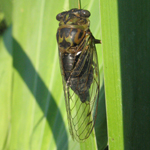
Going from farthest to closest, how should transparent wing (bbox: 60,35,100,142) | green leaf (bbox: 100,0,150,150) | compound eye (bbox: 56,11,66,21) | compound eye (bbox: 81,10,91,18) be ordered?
compound eye (bbox: 56,11,66,21)
compound eye (bbox: 81,10,91,18)
transparent wing (bbox: 60,35,100,142)
green leaf (bbox: 100,0,150,150)

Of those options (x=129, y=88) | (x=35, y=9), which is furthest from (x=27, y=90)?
(x=129, y=88)

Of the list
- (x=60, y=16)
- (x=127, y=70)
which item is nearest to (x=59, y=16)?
(x=60, y=16)

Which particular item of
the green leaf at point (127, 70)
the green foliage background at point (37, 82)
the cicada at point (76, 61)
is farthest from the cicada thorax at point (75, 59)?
the green leaf at point (127, 70)

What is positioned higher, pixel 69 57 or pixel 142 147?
pixel 69 57

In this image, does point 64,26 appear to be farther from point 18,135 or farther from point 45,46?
point 18,135

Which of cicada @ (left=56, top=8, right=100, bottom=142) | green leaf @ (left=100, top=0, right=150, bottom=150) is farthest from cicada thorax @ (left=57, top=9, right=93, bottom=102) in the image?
green leaf @ (left=100, top=0, right=150, bottom=150)

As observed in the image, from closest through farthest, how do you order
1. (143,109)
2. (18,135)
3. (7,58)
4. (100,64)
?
(143,109) → (100,64) → (18,135) → (7,58)

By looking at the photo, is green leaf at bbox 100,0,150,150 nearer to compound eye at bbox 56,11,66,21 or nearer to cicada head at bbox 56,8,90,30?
cicada head at bbox 56,8,90,30
